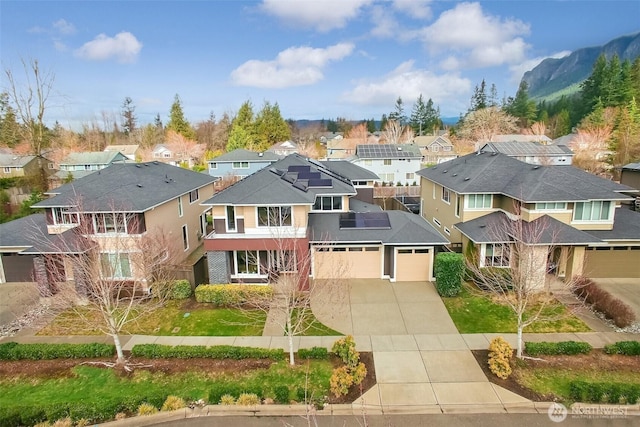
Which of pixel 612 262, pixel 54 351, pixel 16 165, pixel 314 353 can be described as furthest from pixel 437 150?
A: pixel 54 351

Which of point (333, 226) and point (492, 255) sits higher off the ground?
point (333, 226)

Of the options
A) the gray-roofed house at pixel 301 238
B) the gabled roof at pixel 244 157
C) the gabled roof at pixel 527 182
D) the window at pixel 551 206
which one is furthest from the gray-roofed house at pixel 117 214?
the gabled roof at pixel 244 157

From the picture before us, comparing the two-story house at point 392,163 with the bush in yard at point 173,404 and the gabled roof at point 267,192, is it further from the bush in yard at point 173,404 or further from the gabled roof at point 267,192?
the bush in yard at point 173,404

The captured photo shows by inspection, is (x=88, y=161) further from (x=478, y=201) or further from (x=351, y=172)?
(x=478, y=201)

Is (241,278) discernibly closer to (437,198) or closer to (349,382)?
(349,382)

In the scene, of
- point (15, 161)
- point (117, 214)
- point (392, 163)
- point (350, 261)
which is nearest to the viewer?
point (117, 214)

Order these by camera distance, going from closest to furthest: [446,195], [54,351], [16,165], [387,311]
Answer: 1. [54,351]
2. [387,311]
3. [446,195]
4. [16,165]

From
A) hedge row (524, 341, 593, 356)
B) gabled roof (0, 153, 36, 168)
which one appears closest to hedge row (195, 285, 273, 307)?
hedge row (524, 341, 593, 356)

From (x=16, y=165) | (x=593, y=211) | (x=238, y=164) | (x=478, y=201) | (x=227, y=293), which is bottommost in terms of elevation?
Answer: (x=227, y=293)
